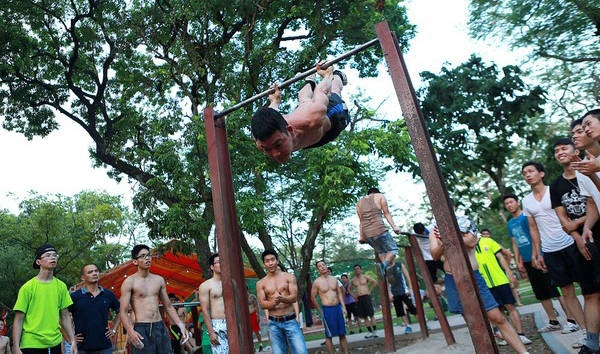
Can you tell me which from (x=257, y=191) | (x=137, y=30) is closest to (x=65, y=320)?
(x=257, y=191)

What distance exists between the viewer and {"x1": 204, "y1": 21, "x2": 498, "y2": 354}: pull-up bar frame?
2484mm

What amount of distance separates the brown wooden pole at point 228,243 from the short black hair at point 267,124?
0.67 m

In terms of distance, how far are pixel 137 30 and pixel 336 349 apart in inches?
343

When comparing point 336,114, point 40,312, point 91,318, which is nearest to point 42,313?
point 40,312

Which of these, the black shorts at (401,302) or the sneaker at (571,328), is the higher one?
the black shorts at (401,302)

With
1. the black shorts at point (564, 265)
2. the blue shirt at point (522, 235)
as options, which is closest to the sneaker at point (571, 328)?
the blue shirt at point (522, 235)

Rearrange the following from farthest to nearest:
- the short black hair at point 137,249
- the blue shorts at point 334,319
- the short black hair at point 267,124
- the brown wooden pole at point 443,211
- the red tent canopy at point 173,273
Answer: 1. the red tent canopy at point 173,273
2. the blue shorts at point 334,319
3. the short black hair at point 137,249
4. the short black hair at point 267,124
5. the brown wooden pole at point 443,211

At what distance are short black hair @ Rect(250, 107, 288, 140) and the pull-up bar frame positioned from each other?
0.67 m

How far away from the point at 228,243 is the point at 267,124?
1004 mm

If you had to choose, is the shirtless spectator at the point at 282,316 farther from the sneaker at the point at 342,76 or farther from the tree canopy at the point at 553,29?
the tree canopy at the point at 553,29

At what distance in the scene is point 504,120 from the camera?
13.3m

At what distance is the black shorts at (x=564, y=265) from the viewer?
13.8ft

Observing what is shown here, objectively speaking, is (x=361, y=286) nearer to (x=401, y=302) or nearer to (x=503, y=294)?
(x=401, y=302)

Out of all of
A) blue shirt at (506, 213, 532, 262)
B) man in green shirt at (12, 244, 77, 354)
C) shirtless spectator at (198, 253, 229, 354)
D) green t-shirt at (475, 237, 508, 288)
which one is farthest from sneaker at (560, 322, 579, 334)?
man in green shirt at (12, 244, 77, 354)
